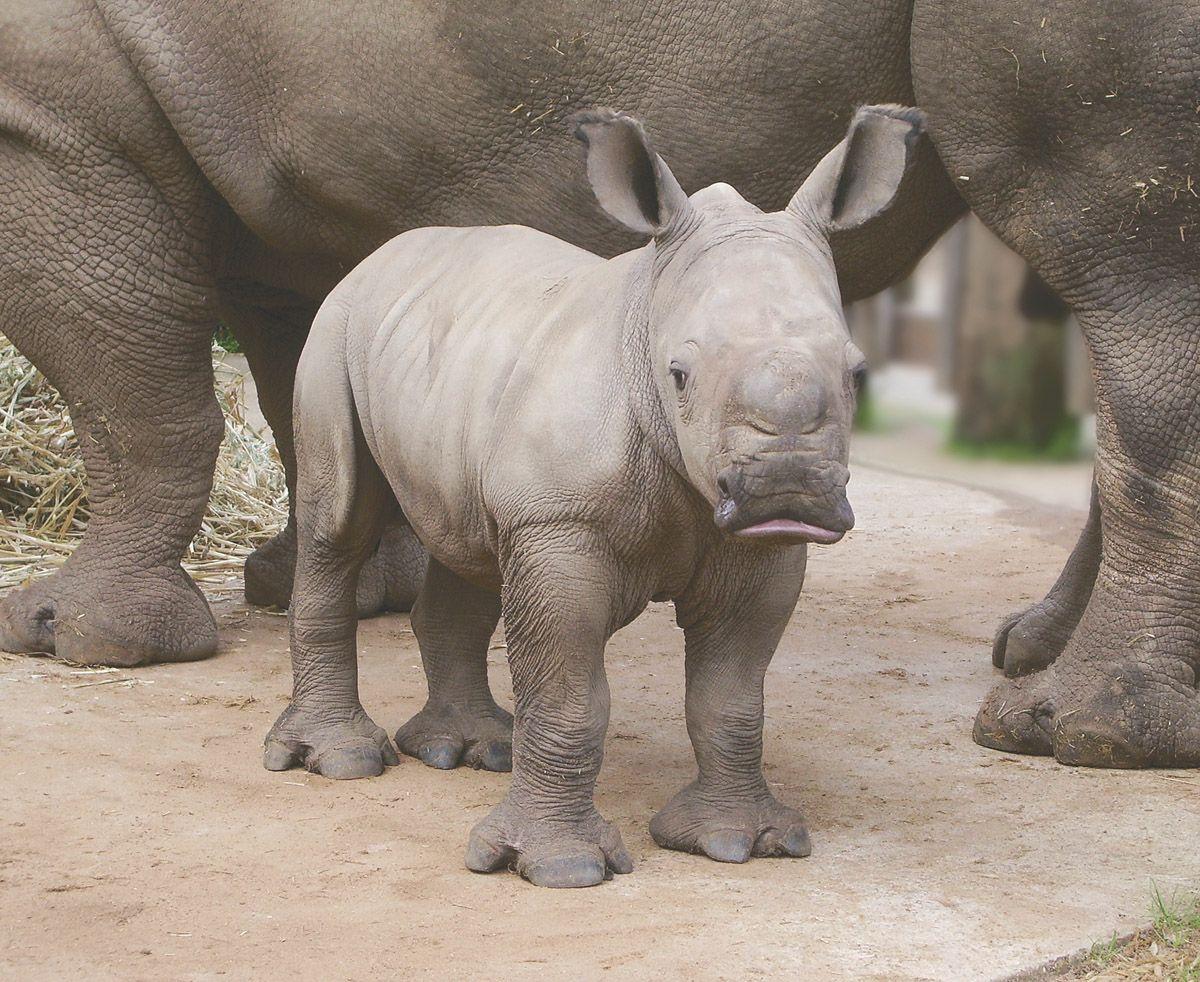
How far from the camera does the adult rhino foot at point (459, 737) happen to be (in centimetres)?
488

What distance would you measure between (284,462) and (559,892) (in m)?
2.98

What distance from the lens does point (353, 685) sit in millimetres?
4914

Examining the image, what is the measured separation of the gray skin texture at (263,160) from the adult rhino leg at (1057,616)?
42.6 inches

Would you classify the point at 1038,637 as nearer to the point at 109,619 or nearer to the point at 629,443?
the point at 629,443

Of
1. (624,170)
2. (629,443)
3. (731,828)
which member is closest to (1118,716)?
(731,828)

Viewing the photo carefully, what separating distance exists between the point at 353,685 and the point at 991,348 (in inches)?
80.3

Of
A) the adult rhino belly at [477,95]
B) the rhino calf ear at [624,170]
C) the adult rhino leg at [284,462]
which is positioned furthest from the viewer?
the adult rhino leg at [284,462]

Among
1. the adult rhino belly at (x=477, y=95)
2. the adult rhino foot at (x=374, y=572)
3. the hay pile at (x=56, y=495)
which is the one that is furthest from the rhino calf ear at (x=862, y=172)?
the hay pile at (x=56, y=495)

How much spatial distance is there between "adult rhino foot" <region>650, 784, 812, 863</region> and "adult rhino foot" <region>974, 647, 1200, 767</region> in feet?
3.44

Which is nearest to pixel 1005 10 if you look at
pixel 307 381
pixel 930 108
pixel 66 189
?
pixel 930 108

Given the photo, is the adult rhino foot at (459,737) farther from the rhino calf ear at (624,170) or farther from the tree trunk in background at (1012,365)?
the rhino calf ear at (624,170)

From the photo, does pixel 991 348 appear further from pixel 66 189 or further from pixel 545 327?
pixel 66 189

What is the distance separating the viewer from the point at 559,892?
13.0 ft

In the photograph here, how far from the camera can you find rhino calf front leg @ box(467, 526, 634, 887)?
3.93 metres
